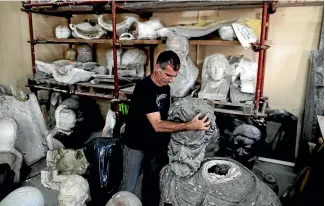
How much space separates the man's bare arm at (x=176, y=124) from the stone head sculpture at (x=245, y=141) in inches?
53.3

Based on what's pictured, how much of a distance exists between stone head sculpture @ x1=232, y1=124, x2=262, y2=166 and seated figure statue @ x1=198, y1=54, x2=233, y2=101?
1.43 feet

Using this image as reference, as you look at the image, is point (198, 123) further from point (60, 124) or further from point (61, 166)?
Result: point (60, 124)

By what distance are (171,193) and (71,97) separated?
3.07m

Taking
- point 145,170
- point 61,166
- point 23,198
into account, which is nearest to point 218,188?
point 145,170

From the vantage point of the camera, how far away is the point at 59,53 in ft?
17.7

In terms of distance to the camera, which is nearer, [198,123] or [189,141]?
[198,123]

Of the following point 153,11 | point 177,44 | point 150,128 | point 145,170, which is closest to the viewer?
point 150,128

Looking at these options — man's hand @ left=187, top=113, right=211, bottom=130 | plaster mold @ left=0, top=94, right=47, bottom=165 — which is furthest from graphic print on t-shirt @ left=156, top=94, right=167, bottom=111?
plaster mold @ left=0, top=94, right=47, bottom=165

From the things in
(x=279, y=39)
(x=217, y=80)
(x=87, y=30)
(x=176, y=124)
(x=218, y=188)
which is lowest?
(x=218, y=188)

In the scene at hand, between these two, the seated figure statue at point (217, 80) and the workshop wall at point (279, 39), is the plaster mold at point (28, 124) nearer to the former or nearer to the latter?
the workshop wall at point (279, 39)

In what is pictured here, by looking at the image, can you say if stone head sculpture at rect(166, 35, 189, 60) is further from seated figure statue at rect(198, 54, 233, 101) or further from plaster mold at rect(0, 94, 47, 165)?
plaster mold at rect(0, 94, 47, 165)

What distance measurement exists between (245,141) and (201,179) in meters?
1.39

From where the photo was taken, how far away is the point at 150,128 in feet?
9.35

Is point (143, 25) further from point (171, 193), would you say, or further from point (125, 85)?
point (171, 193)
